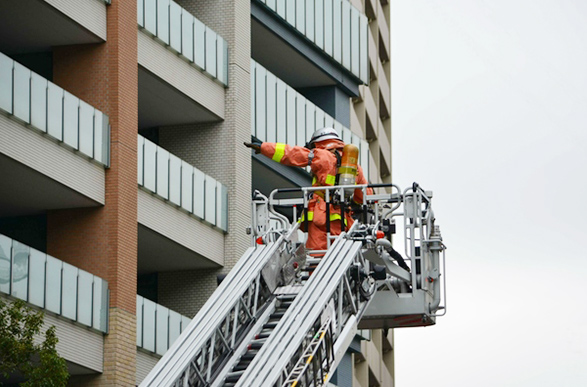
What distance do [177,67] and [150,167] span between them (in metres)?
2.96

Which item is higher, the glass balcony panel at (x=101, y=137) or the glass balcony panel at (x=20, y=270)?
the glass balcony panel at (x=101, y=137)

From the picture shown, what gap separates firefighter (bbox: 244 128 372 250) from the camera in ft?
77.3

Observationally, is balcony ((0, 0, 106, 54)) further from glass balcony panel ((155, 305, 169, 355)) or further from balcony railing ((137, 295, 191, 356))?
glass balcony panel ((155, 305, 169, 355))

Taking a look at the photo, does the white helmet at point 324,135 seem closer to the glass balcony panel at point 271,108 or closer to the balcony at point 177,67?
the balcony at point 177,67

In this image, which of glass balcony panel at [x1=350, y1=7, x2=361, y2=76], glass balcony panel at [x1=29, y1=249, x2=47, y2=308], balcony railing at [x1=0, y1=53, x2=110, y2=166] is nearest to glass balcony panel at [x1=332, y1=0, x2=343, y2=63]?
glass balcony panel at [x1=350, y1=7, x2=361, y2=76]

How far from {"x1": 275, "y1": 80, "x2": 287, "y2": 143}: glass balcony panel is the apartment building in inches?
2.7

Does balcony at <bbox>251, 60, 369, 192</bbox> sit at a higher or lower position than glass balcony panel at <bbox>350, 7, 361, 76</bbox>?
lower

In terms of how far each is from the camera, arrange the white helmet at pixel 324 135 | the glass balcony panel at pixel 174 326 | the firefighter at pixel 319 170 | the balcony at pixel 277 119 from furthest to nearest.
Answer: the balcony at pixel 277 119, the glass balcony panel at pixel 174 326, the white helmet at pixel 324 135, the firefighter at pixel 319 170

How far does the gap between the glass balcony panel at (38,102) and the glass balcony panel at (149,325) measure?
5.24 meters

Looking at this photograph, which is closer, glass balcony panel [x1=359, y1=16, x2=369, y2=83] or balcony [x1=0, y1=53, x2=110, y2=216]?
balcony [x1=0, y1=53, x2=110, y2=216]

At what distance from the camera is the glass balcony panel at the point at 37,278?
28.7 meters

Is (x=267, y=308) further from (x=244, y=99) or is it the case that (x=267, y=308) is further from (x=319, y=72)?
(x=319, y=72)

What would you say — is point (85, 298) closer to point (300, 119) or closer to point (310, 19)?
point (300, 119)

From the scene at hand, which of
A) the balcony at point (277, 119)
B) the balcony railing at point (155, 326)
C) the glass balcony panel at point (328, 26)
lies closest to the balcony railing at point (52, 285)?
the balcony railing at point (155, 326)
